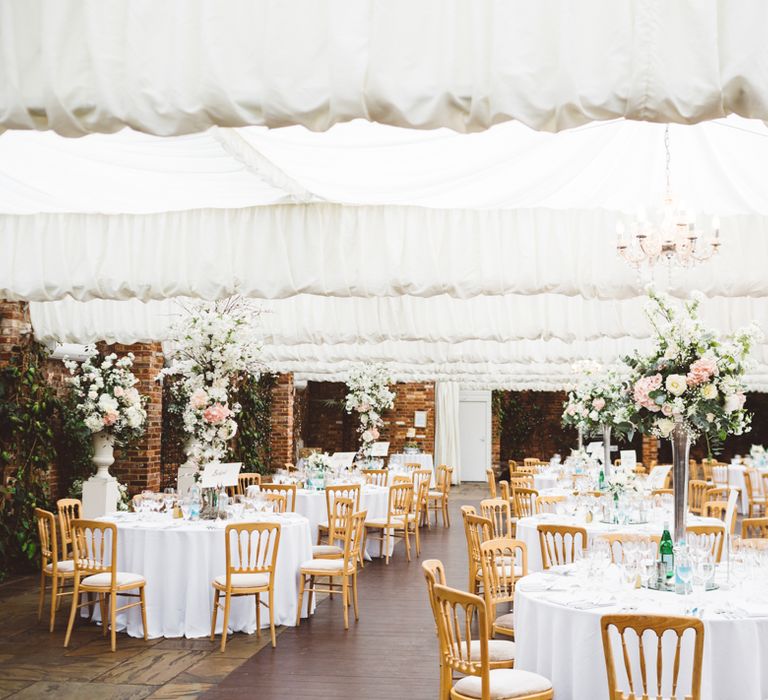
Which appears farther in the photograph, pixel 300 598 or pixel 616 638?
pixel 300 598

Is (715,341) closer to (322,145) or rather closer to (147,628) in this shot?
(322,145)

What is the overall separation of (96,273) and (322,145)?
89.9 inches

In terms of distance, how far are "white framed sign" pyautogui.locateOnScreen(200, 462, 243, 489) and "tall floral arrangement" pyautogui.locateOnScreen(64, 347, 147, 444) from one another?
117 inches

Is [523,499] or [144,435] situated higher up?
[144,435]

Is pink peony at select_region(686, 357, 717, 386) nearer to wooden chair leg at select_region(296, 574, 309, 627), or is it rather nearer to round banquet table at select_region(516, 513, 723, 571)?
round banquet table at select_region(516, 513, 723, 571)

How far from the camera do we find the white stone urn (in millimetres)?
10352

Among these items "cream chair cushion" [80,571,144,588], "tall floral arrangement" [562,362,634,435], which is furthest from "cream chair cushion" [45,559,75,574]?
"tall floral arrangement" [562,362,634,435]

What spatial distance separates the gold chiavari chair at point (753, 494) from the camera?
1656cm

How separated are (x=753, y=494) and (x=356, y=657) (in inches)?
511

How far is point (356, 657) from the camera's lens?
6.65m

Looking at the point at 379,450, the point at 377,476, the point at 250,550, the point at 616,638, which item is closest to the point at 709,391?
the point at 616,638

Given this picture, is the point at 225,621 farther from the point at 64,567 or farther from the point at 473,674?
the point at 473,674

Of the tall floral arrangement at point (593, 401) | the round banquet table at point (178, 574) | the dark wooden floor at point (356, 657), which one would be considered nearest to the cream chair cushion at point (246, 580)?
the round banquet table at point (178, 574)

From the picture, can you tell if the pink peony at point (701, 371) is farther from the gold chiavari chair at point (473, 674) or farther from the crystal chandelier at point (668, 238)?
the gold chiavari chair at point (473, 674)
